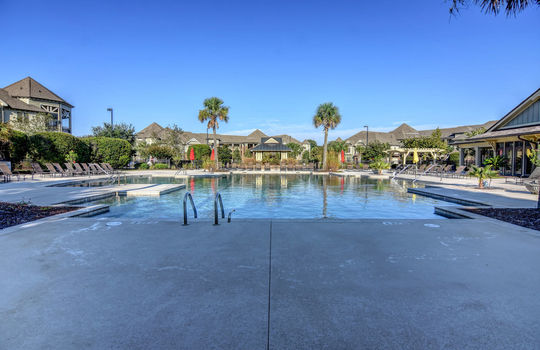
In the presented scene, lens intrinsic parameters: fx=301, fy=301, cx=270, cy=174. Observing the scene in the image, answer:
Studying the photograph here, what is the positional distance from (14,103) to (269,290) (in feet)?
152

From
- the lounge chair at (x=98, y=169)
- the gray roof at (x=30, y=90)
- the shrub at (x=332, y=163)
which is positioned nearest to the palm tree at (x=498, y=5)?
the lounge chair at (x=98, y=169)

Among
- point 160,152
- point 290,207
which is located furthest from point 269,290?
point 160,152

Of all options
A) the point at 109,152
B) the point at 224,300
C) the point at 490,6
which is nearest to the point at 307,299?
the point at 224,300

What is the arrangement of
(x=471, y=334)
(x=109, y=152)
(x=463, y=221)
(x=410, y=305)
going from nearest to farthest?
(x=471, y=334)
(x=410, y=305)
(x=463, y=221)
(x=109, y=152)

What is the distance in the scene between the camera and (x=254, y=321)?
2.37 meters

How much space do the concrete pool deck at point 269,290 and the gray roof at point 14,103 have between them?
4081 cm

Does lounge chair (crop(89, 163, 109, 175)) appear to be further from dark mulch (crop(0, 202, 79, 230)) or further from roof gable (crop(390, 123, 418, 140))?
roof gable (crop(390, 123, 418, 140))

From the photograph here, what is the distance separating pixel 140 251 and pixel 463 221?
609 centimetres

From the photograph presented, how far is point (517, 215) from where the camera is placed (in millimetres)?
6723

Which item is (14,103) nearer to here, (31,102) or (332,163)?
(31,102)

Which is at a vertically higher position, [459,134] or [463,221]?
[459,134]

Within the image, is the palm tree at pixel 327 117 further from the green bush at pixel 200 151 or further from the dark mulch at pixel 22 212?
the dark mulch at pixel 22 212

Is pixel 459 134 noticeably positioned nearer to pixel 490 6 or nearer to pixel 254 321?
pixel 490 6

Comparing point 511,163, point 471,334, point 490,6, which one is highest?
point 490,6
